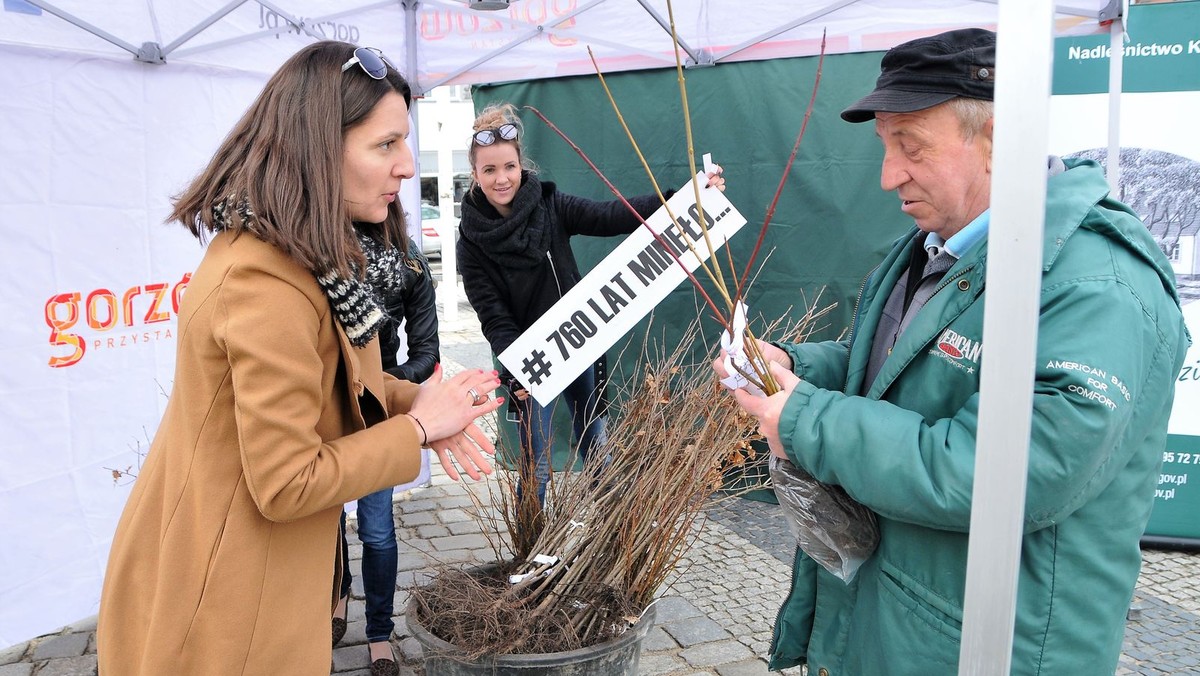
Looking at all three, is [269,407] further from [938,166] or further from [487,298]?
[487,298]

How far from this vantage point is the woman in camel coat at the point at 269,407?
1505 millimetres

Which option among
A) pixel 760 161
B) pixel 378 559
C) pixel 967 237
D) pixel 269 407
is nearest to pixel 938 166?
pixel 967 237

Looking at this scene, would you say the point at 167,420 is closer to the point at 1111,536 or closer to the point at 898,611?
the point at 898,611

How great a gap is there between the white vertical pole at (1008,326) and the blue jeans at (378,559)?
2613 mm

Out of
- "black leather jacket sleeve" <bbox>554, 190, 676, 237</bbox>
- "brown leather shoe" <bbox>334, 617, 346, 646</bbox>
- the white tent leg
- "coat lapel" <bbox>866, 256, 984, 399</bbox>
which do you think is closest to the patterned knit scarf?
"coat lapel" <bbox>866, 256, 984, 399</bbox>

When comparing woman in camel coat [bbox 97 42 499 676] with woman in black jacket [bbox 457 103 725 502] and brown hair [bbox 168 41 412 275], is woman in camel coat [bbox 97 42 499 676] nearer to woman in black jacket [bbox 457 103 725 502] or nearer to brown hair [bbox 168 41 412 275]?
brown hair [bbox 168 41 412 275]

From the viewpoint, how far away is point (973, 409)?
142cm

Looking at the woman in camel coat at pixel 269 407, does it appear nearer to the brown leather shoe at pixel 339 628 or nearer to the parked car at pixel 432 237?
the brown leather shoe at pixel 339 628

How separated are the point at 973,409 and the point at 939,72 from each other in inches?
24.3

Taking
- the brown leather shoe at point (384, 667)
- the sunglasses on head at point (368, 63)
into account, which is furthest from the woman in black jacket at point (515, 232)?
the sunglasses on head at point (368, 63)

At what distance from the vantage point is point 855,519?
1.70 meters

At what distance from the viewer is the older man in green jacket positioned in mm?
1375

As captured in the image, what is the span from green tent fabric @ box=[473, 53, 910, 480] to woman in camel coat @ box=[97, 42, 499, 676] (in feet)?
10.2

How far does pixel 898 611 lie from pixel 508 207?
3005 mm
